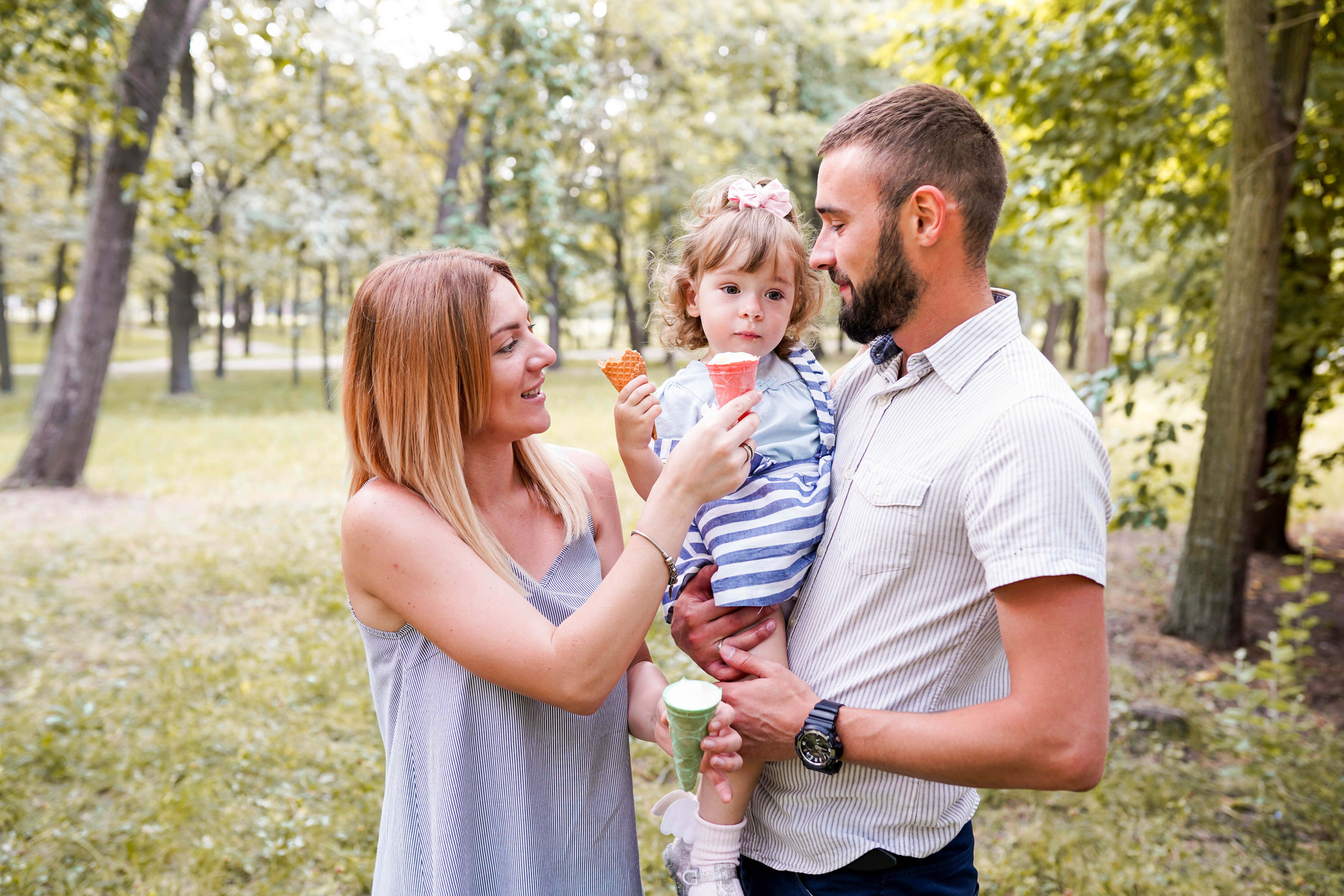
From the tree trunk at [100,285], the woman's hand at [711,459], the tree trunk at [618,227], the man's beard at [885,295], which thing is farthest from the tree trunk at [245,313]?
the man's beard at [885,295]

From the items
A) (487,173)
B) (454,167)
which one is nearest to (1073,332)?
(454,167)

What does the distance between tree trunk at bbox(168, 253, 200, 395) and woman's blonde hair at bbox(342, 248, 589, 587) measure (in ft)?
71.7

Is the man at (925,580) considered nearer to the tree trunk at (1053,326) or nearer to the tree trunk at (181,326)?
the tree trunk at (181,326)

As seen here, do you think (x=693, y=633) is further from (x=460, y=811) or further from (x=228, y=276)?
(x=228, y=276)

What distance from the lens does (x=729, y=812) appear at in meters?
1.96

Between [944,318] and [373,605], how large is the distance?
139cm

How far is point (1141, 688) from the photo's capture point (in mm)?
5379

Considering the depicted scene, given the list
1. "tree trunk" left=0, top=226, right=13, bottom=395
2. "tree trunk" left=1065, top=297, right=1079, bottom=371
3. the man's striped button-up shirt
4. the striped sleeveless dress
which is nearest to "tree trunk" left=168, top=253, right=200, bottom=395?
"tree trunk" left=0, top=226, right=13, bottom=395

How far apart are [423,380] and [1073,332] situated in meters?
38.1

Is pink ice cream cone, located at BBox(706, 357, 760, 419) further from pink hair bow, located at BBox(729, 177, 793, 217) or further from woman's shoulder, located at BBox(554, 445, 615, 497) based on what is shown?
pink hair bow, located at BBox(729, 177, 793, 217)

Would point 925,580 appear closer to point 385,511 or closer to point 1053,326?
point 385,511

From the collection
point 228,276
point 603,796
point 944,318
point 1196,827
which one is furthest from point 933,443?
point 228,276

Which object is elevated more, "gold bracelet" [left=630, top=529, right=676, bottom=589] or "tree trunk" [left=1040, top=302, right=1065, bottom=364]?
"tree trunk" [left=1040, top=302, right=1065, bottom=364]

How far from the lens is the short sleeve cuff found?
143 centimetres
